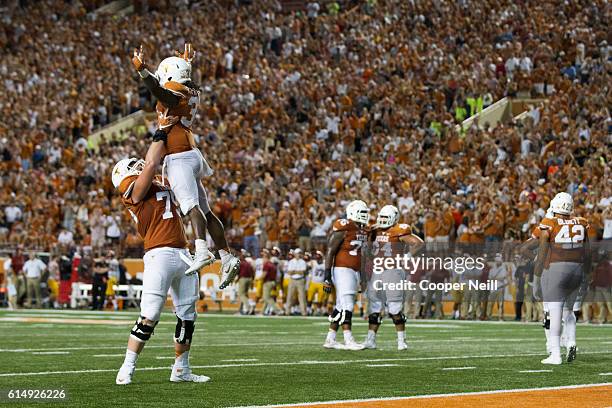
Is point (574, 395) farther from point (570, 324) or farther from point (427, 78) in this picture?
point (427, 78)

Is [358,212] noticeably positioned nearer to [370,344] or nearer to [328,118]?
[370,344]

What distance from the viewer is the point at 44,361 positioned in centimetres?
1162

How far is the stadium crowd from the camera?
2430 cm

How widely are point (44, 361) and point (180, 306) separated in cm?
282

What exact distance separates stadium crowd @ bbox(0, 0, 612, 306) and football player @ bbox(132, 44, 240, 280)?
1273cm

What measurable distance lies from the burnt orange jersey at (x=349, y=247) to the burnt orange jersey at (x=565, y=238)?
118 inches

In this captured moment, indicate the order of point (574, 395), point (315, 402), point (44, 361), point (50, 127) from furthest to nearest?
point (50, 127) → point (44, 361) → point (574, 395) → point (315, 402)

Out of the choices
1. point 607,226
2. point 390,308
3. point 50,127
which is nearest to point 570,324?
point 390,308

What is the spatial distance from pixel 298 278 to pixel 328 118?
A: 246 inches

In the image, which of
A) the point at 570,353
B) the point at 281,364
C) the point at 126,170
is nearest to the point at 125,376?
the point at 126,170

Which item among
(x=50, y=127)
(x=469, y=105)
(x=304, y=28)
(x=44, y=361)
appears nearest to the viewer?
(x=44, y=361)

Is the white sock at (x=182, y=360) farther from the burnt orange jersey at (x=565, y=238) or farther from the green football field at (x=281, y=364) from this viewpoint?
the burnt orange jersey at (x=565, y=238)

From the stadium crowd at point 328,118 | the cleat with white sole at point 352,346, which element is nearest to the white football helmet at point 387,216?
the cleat with white sole at point 352,346

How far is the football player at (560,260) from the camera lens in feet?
38.9
